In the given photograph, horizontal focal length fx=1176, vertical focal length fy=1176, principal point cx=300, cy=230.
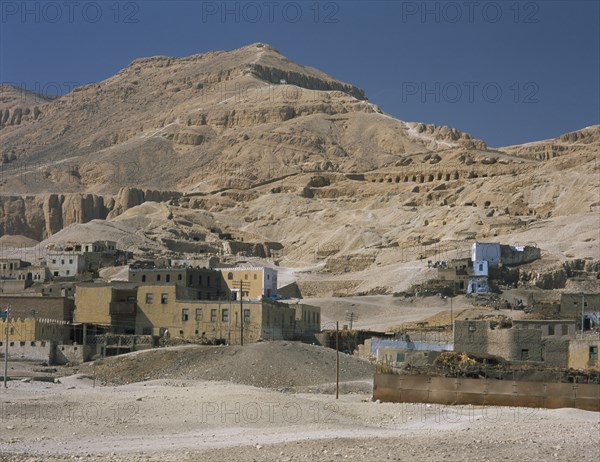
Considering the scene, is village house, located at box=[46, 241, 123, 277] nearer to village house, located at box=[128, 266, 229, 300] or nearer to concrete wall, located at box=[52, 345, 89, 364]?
village house, located at box=[128, 266, 229, 300]

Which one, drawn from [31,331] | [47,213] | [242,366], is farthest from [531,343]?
[47,213]

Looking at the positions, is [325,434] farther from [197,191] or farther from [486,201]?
[197,191]

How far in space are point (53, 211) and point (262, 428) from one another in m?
142

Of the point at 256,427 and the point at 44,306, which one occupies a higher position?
the point at 44,306

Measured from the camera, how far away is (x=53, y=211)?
16775 cm

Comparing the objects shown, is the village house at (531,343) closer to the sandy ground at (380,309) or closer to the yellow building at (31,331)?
the yellow building at (31,331)

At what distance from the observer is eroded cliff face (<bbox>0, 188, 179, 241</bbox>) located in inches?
6521

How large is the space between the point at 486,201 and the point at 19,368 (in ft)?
312

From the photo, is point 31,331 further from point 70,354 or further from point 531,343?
point 531,343

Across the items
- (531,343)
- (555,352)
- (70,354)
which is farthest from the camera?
(70,354)

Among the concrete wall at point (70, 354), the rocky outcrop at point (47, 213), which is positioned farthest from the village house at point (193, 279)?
the rocky outcrop at point (47, 213)

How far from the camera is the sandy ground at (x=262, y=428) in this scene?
26.0 meters

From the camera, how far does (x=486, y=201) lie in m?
134

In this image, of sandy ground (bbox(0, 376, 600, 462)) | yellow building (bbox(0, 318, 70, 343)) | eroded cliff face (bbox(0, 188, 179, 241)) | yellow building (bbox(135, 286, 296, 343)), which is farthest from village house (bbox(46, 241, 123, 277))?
eroded cliff face (bbox(0, 188, 179, 241))
